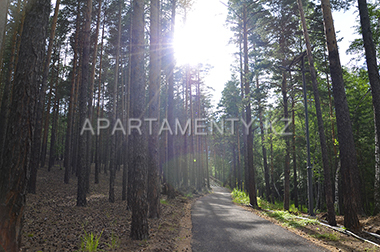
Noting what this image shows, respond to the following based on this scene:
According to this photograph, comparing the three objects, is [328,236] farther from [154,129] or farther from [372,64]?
[154,129]

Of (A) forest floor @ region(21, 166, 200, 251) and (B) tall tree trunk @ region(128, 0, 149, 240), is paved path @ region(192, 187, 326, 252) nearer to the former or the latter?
(A) forest floor @ region(21, 166, 200, 251)

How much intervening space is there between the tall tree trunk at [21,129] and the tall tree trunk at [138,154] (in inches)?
118

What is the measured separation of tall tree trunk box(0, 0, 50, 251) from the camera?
4.01m

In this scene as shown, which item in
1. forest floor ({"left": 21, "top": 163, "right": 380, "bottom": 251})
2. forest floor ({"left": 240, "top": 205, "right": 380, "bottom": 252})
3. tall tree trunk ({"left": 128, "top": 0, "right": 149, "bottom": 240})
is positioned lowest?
forest floor ({"left": 240, "top": 205, "right": 380, "bottom": 252})

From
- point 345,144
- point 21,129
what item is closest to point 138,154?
point 21,129

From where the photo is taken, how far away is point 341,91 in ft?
29.1

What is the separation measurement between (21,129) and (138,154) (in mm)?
3254

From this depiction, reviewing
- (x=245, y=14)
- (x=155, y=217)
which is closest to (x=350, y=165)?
(x=155, y=217)

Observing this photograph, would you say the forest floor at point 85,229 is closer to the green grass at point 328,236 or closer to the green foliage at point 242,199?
the green grass at point 328,236

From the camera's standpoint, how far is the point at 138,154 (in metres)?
6.94

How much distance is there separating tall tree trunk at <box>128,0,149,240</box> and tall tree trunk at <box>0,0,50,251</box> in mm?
2989

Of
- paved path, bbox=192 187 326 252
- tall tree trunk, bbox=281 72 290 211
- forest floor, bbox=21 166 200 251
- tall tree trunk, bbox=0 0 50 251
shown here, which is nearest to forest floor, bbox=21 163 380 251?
forest floor, bbox=21 166 200 251

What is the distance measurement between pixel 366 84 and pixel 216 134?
89.3 feet

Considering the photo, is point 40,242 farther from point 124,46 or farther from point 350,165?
point 124,46
